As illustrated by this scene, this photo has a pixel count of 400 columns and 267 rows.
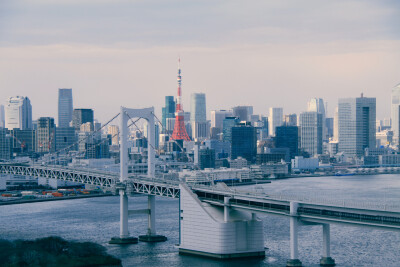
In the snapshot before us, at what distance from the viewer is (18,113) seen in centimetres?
11588

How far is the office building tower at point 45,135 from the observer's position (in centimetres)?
9295

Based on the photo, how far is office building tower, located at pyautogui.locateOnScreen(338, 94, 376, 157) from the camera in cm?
10681

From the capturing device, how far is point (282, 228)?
27828 millimetres

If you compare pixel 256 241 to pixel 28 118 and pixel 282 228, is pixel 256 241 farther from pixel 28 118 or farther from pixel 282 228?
pixel 28 118

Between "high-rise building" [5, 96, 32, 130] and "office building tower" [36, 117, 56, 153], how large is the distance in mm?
20427

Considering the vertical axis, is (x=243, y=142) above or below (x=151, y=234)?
above

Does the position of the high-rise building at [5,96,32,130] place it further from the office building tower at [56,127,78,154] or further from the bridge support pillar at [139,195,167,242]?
the bridge support pillar at [139,195,167,242]

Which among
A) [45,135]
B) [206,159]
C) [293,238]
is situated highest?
[45,135]

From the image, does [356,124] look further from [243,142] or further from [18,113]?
[18,113]

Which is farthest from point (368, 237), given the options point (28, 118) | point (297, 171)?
point (28, 118)

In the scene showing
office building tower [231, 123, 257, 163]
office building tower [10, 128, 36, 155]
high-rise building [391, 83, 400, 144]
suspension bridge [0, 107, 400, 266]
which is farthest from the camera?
high-rise building [391, 83, 400, 144]

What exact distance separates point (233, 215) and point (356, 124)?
87.9 metres

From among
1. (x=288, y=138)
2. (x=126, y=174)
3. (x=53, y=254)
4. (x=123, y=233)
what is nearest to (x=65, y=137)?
(x=288, y=138)

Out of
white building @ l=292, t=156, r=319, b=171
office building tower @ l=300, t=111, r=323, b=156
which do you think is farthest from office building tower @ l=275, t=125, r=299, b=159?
office building tower @ l=300, t=111, r=323, b=156
